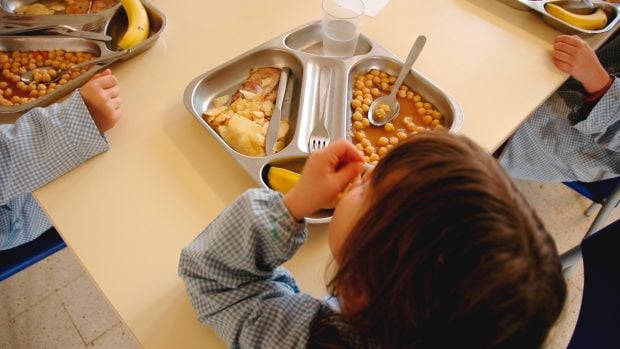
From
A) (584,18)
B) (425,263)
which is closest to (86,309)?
(425,263)

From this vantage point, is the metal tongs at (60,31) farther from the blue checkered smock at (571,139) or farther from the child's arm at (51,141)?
the blue checkered smock at (571,139)

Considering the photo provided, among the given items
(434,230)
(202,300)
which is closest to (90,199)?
(202,300)

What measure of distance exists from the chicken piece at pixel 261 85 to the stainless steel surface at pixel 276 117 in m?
0.01

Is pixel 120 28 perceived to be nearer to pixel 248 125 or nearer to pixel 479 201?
pixel 248 125

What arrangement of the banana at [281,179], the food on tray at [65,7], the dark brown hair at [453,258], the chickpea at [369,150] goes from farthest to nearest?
the food on tray at [65,7] < the chickpea at [369,150] < the banana at [281,179] < the dark brown hair at [453,258]

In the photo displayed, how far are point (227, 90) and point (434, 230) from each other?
25.6 inches

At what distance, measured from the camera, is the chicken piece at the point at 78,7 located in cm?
106

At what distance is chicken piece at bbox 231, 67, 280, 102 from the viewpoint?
2.97 ft

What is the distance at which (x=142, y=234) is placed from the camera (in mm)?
697

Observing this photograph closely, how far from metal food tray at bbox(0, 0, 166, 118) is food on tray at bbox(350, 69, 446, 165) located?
1.61ft

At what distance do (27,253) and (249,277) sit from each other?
0.62 m

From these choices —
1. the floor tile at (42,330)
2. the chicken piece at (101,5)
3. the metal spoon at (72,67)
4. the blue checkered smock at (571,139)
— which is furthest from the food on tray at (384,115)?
the floor tile at (42,330)

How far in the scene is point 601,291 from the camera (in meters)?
0.65

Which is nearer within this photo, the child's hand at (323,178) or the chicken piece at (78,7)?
the child's hand at (323,178)
